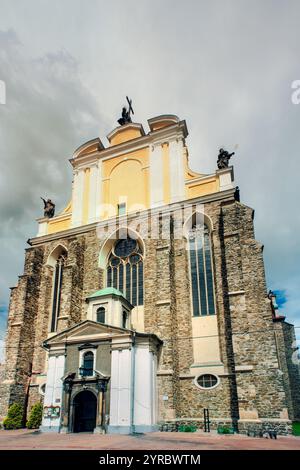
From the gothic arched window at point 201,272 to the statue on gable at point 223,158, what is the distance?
4.53 meters

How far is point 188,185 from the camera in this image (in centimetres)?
2448

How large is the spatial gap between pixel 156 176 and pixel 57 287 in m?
10.7

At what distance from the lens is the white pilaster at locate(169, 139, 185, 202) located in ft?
79.9

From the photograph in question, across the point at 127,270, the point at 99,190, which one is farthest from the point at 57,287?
the point at 99,190

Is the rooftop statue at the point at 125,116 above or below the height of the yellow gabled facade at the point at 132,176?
above

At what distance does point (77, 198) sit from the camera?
28.0 metres

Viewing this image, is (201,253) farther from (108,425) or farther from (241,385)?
(108,425)

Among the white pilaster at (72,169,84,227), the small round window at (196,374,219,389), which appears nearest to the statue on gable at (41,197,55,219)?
the white pilaster at (72,169,84,227)

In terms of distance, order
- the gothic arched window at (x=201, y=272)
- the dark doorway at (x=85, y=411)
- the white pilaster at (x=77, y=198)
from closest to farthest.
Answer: the dark doorway at (x=85, y=411), the gothic arched window at (x=201, y=272), the white pilaster at (x=77, y=198)

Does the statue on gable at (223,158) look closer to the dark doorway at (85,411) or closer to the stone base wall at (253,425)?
the stone base wall at (253,425)

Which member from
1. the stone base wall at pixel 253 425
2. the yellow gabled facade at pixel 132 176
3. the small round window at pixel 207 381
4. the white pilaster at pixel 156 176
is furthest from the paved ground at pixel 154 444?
the white pilaster at pixel 156 176

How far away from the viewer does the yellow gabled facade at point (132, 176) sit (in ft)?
80.7

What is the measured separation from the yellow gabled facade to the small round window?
11.1 meters

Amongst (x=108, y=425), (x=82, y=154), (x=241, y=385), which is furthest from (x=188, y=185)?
(x=108, y=425)
